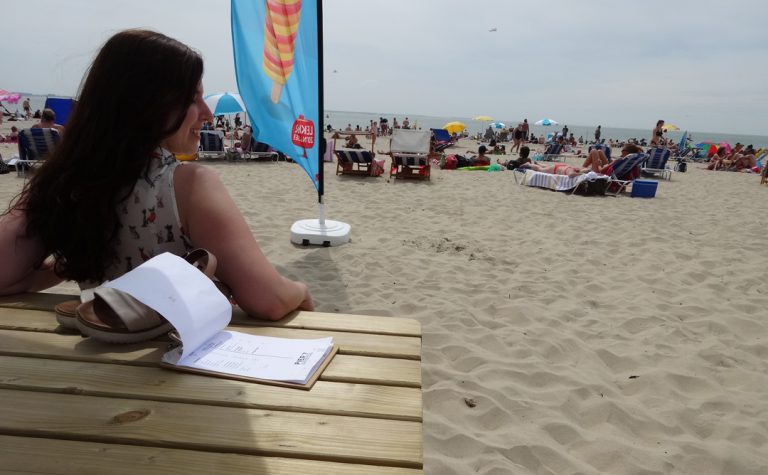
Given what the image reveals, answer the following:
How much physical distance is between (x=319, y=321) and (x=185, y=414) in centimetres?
53

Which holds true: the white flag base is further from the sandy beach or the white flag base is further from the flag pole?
the flag pole

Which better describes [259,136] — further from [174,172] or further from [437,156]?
[437,156]

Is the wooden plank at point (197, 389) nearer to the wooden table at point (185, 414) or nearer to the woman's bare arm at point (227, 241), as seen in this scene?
the wooden table at point (185, 414)

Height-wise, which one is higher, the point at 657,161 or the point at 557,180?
the point at 657,161

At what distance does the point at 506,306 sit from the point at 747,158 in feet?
53.5

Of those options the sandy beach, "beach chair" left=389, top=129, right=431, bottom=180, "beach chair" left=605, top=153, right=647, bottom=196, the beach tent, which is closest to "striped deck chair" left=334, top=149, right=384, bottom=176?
"beach chair" left=389, top=129, right=431, bottom=180

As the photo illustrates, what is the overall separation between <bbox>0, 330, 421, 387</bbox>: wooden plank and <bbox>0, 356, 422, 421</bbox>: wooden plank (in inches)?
0.9

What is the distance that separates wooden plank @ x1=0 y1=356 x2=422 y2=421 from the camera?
2.98 feet

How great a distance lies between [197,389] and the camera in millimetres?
946

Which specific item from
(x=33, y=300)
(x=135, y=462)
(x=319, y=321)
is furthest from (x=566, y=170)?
(x=135, y=462)

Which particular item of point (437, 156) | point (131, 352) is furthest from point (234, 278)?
point (437, 156)

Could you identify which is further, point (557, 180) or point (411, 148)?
point (411, 148)

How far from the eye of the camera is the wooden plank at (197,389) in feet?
2.98

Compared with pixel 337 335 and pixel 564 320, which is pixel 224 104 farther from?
pixel 337 335
